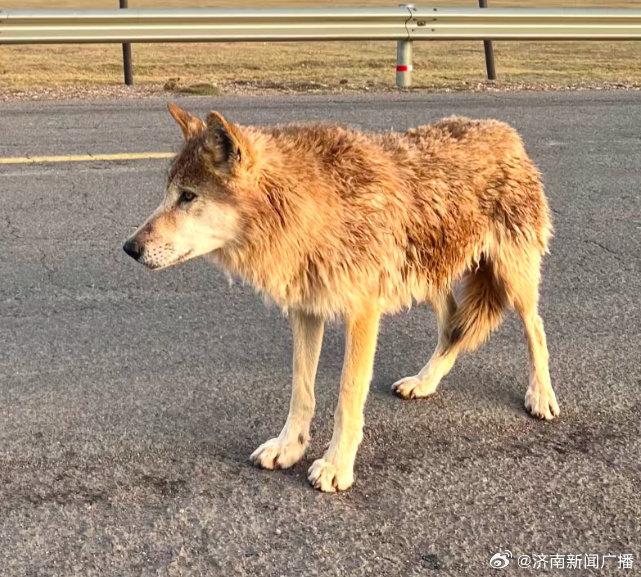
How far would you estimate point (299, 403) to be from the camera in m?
3.74

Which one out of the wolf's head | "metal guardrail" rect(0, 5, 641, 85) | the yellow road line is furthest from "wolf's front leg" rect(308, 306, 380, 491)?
"metal guardrail" rect(0, 5, 641, 85)

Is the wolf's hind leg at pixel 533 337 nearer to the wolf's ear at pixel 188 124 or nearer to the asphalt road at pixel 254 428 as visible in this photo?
the asphalt road at pixel 254 428

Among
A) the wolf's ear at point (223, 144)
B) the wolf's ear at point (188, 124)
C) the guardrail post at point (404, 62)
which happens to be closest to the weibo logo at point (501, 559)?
the wolf's ear at point (223, 144)

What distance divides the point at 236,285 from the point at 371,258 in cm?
214

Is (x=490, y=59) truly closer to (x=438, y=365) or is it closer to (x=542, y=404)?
(x=438, y=365)

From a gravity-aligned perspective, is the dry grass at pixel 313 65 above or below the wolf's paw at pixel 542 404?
above

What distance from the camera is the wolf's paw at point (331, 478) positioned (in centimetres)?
345

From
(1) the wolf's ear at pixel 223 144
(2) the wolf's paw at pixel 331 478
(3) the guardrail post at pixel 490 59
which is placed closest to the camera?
(1) the wolf's ear at pixel 223 144

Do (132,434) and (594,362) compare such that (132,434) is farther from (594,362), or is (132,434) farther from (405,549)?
(594,362)

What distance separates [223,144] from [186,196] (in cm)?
27

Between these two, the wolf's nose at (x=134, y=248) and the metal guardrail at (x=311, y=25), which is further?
the metal guardrail at (x=311, y=25)

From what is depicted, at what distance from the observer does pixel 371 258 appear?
3.55 metres

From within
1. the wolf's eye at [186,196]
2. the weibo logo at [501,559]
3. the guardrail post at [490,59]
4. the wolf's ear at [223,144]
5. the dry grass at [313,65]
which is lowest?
the weibo logo at [501,559]

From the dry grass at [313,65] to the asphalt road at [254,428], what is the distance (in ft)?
21.9
